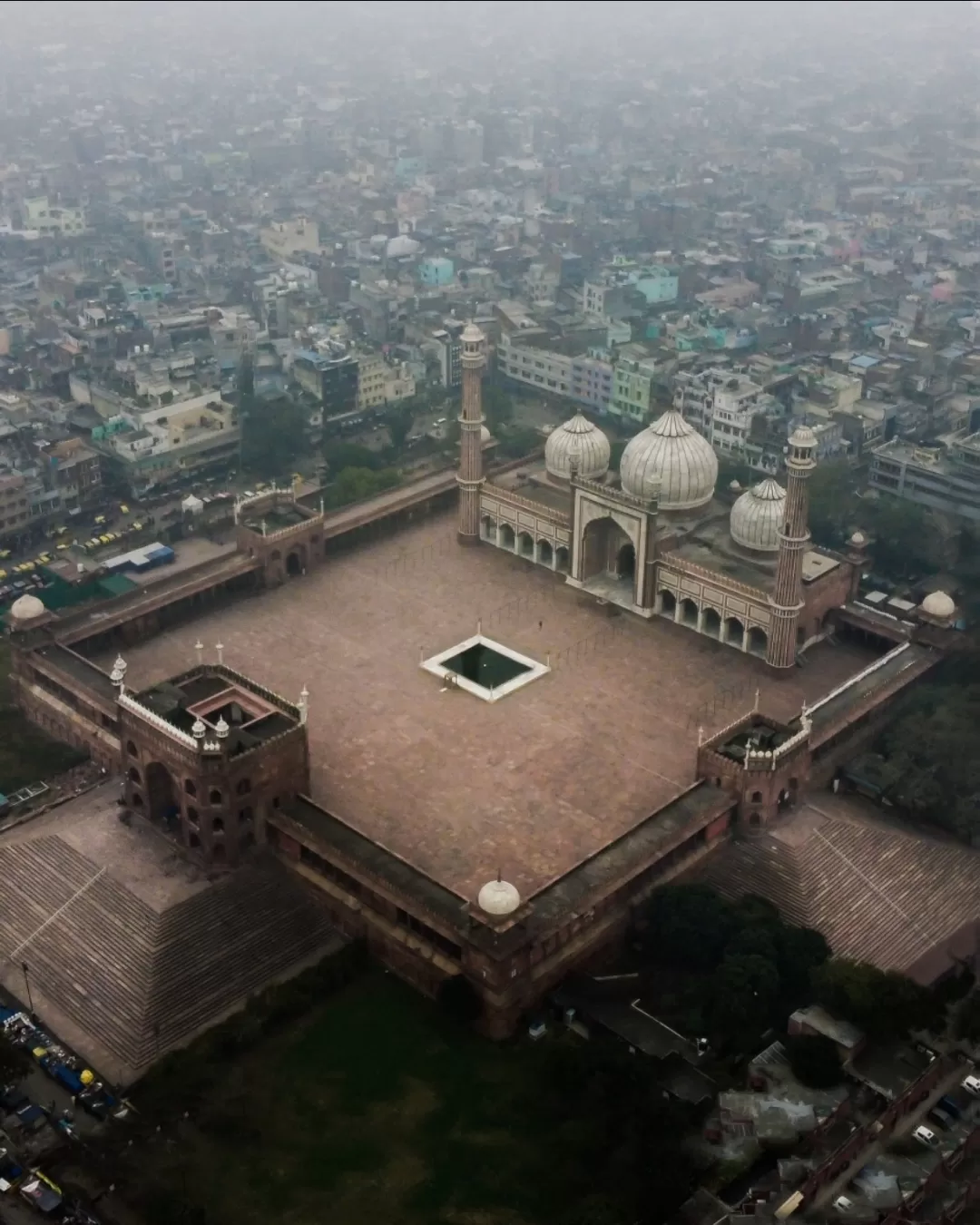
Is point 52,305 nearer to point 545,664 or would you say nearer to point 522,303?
point 522,303

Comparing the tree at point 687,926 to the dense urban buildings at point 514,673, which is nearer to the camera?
the dense urban buildings at point 514,673

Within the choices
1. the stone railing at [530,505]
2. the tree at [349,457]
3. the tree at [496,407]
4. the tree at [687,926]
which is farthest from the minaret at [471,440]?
the tree at [687,926]

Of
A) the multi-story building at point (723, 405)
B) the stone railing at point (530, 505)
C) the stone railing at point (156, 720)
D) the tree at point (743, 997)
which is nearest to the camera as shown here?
the tree at point (743, 997)

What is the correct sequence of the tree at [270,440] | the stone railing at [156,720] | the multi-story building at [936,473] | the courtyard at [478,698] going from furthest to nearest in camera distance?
the tree at [270,440] < the multi-story building at [936,473] < the courtyard at [478,698] < the stone railing at [156,720]

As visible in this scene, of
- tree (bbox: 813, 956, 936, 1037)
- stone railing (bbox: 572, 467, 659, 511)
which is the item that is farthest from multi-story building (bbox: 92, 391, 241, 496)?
tree (bbox: 813, 956, 936, 1037)

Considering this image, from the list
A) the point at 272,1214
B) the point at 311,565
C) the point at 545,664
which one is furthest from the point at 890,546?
the point at 272,1214

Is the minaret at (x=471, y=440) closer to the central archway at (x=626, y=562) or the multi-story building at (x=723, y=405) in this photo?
the central archway at (x=626, y=562)
